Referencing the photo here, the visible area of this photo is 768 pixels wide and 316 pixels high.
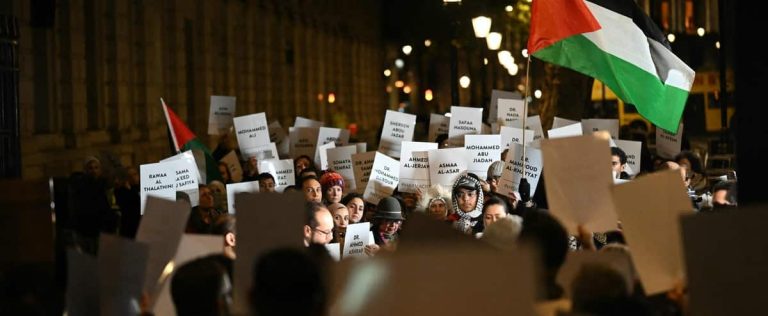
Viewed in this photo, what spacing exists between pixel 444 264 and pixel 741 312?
1480mm

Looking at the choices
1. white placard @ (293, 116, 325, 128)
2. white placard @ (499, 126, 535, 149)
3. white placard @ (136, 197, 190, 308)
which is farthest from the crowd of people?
white placard @ (499, 126, 535, 149)

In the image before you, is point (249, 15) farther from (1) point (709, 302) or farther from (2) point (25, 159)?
(1) point (709, 302)

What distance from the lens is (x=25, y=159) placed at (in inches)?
992

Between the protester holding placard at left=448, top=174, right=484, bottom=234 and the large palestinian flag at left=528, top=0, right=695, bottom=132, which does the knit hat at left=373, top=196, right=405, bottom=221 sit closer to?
the protester holding placard at left=448, top=174, right=484, bottom=234

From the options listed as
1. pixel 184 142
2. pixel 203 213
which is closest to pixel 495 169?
pixel 203 213

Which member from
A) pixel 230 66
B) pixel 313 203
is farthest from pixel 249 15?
pixel 313 203

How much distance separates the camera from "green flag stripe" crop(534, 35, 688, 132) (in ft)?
40.8

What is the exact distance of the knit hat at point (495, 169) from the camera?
1467 centimetres

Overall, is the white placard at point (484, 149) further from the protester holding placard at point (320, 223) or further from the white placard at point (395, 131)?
the protester holding placard at point (320, 223)

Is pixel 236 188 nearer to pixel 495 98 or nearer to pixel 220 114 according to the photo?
pixel 220 114

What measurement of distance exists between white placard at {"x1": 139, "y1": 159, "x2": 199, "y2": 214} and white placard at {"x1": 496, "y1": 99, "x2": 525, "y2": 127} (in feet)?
19.1

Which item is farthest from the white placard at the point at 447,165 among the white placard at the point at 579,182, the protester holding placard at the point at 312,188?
the white placard at the point at 579,182

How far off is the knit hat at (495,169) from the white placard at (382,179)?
100 cm

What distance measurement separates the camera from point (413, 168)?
50.2 ft
